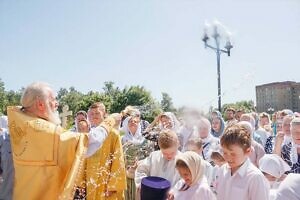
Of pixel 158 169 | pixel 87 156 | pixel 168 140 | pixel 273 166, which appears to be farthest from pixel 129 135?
pixel 273 166

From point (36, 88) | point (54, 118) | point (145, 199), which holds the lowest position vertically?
point (145, 199)

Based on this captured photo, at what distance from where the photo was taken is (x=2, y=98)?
59656 millimetres

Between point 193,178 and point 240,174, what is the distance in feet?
1.53

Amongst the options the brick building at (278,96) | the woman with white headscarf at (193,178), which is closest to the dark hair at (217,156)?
A: the woman with white headscarf at (193,178)

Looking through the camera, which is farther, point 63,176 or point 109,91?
point 109,91

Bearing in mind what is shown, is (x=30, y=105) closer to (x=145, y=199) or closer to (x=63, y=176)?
(x=63, y=176)

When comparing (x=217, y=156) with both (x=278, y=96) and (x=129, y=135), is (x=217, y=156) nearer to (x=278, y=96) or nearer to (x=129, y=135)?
(x=129, y=135)

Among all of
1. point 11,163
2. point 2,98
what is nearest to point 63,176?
point 11,163

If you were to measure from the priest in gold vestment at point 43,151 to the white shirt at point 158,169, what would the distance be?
109 centimetres

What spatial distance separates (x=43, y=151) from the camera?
151 inches

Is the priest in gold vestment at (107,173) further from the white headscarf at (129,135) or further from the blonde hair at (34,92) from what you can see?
the white headscarf at (129,135)

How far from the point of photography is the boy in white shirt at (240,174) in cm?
351

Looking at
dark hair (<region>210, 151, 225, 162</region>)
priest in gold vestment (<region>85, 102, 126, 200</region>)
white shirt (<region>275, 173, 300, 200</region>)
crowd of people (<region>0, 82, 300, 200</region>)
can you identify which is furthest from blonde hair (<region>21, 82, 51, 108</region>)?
dark hair (<region>210, 151, 225, 162</region>)

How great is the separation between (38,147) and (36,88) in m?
0.60
